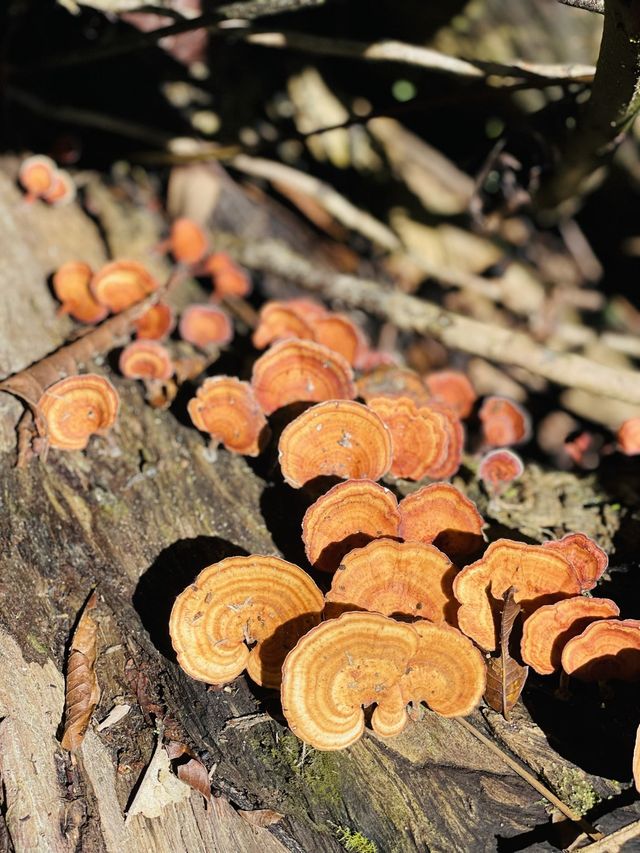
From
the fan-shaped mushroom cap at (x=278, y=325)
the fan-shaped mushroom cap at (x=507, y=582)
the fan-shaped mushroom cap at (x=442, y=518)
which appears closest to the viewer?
the fan-shaped mushroom cap at (x=507, y=582)

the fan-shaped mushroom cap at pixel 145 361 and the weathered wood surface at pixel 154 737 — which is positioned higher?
the fan-shaped mushroom cap at pixel 145 361

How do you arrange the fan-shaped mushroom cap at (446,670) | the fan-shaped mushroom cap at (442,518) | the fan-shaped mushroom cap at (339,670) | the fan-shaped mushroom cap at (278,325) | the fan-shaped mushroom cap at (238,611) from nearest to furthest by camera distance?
the fan-shaped mushroom cap at (339,670)
the fan-shaped mushroom cap at (446,670)
the fan-shaped mushroom cap at (238,611)
the fan-shaped mushroom cap at (442,518)
the fan-shaped mushroom cap at (278,325)

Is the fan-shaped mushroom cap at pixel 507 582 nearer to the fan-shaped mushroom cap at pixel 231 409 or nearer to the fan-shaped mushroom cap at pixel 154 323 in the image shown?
the fan-shaped mushroom cap at pixel 231 409

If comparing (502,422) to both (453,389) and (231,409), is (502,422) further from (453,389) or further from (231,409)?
(231,409)

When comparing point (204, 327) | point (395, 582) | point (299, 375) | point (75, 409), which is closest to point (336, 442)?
point (299, 375)

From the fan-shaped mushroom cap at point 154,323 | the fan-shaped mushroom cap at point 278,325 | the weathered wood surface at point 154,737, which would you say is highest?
the fan-shaped mushroom cap at point 278,325

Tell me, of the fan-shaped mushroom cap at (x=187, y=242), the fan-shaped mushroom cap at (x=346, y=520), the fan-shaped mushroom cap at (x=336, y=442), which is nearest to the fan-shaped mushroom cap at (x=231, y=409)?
the fan-shaped mushroom cap at (x=336, y=442)

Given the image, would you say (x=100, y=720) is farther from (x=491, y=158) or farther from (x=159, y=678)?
(x=491, y=158)
